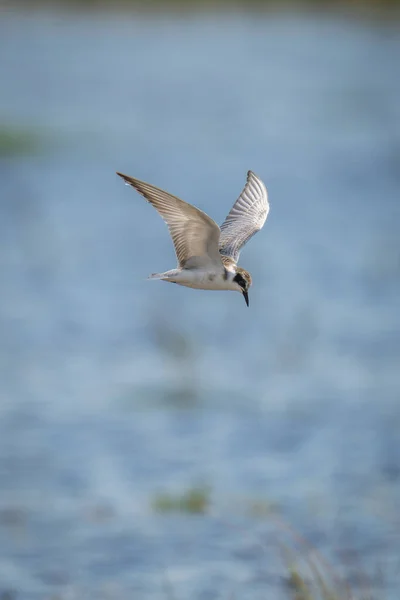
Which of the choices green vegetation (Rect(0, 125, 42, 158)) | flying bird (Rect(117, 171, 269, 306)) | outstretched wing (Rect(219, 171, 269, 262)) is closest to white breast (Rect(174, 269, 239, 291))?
flying bird (Rect(117, 171, 269, 306))

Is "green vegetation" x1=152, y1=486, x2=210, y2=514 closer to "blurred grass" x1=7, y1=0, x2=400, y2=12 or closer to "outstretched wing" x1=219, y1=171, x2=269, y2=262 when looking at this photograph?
"outstretched wing" x1=219, y1=171, x2=269, y2=262

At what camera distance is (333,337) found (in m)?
15.0

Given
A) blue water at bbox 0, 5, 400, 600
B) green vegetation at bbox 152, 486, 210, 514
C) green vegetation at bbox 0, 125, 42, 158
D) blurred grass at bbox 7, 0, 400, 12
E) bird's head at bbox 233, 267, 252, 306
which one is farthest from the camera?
blurred grass at bbox 7, 0, 400, 12

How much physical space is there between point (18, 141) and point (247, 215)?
1867cm

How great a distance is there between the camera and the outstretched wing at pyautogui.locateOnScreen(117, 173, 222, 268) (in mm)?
4281

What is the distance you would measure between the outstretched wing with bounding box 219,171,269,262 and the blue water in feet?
10.6

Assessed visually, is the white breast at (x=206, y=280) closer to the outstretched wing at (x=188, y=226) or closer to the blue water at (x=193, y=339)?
the outstretched wing at (x=188, y=226)

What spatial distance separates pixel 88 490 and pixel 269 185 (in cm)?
990

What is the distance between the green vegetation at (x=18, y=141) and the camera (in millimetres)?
23016

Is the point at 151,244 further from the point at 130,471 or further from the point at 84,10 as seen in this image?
the point at 84,10

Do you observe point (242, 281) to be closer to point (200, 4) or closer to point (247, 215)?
point (247, 215)

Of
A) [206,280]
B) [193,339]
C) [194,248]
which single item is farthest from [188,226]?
[193,339]

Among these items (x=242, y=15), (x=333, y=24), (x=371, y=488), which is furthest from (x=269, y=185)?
(x=242, y=15)

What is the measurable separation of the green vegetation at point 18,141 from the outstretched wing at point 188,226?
61.5ft
